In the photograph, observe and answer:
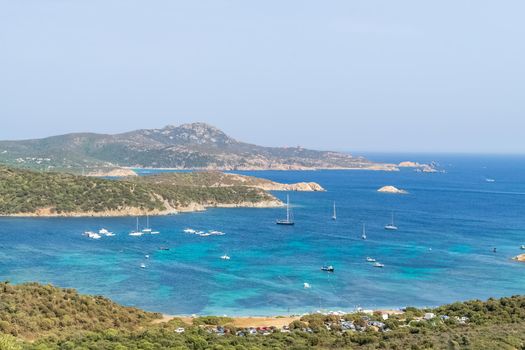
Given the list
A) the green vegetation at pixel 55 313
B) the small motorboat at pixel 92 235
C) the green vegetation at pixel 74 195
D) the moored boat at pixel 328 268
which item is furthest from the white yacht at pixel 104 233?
the green vegetation at pixel 55 313

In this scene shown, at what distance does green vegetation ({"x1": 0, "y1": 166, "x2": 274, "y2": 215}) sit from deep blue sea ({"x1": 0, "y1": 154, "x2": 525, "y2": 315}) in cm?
863

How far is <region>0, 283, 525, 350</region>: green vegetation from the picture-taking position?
3173cm

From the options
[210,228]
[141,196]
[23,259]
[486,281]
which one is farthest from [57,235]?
[486,281]

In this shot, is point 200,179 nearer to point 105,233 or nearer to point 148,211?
point 148,211

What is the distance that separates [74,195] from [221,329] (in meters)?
107

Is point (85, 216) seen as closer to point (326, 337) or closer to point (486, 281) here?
point (486, 281)

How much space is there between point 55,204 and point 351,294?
88249mm

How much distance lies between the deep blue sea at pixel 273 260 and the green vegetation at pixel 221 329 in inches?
531

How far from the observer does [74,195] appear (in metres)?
138

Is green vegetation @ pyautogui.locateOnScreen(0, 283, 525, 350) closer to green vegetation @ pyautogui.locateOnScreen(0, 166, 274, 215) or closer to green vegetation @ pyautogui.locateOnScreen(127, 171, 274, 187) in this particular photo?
green vegetation @ pyautogui.locateOnScreen(0, 166, 274, 215)

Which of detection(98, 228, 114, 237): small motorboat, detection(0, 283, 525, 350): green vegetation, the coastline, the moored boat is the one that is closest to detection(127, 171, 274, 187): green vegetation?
the coastline

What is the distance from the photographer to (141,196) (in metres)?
144

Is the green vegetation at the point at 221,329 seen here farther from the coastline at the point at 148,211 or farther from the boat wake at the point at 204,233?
the coastline at the point at 148,211

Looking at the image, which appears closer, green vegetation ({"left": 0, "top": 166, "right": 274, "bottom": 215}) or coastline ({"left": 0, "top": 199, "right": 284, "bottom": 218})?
coastline ({"left": 0, "top": 199, "right": 284, "bottom": 218})
